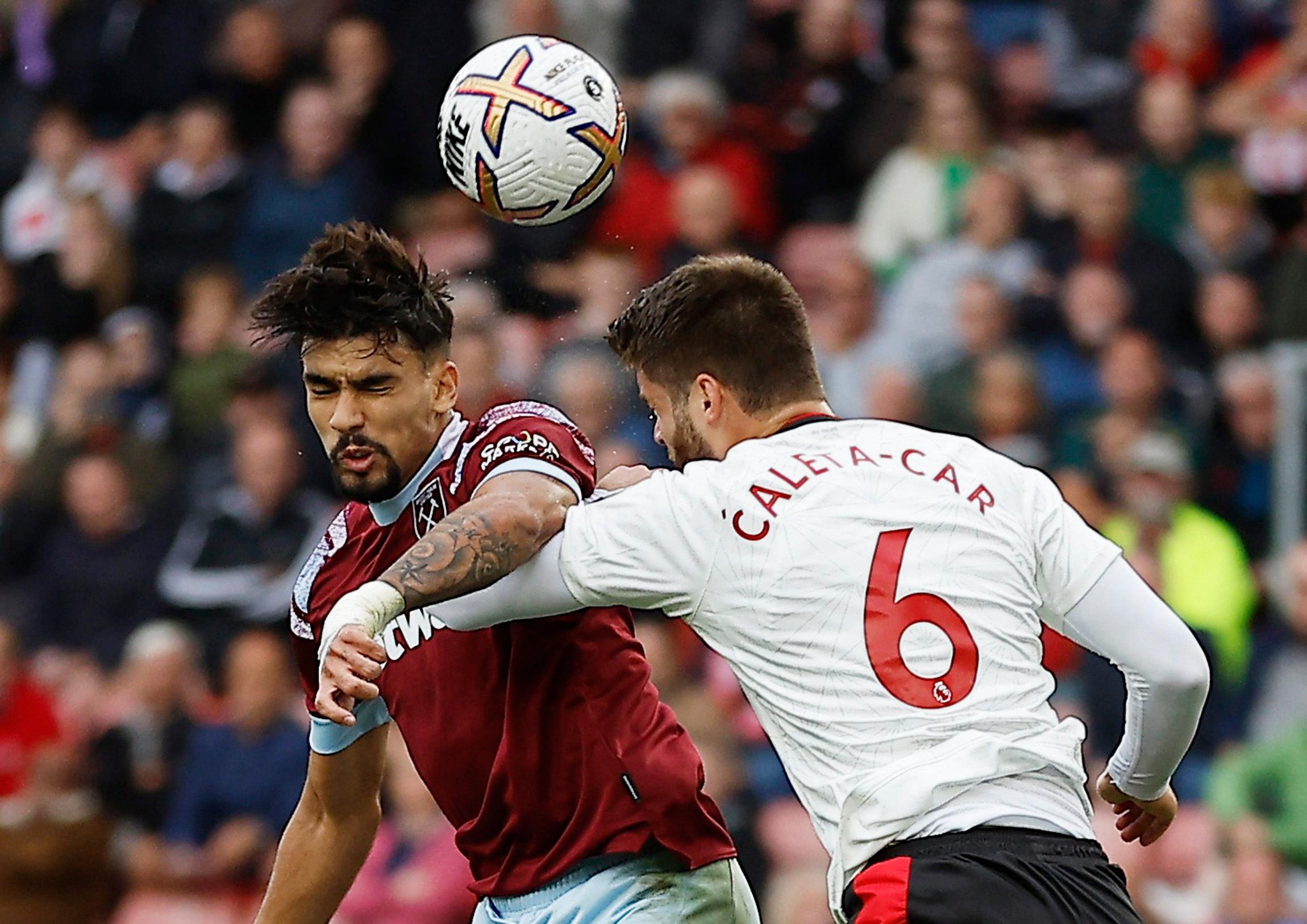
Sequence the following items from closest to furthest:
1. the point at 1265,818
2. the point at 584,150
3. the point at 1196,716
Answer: the point at 1196,716
the point at 584,150
the point at 1265,818

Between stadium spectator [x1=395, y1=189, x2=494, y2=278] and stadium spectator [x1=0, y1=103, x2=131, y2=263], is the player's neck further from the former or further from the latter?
stadium spectator [x1=0, y1=103, x2=131, y2=263]

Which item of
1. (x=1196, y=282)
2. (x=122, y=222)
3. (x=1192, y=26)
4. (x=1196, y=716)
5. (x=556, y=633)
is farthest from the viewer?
(x=122, y=222)

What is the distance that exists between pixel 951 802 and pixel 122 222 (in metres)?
8.95

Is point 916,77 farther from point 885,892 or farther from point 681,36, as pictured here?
point 885,892

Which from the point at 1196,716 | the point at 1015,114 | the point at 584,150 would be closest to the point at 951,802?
the point at 1196,716

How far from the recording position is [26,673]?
10.4 m

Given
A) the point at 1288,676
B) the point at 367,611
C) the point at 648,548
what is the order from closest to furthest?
the point at 367,611 < the point at 648,548 < the point at 1288,676

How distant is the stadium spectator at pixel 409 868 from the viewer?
325 inches

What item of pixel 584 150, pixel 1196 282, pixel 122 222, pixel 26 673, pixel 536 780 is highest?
pixel 584 150

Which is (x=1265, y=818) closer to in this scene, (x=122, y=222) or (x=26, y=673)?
(x=26, y=673)

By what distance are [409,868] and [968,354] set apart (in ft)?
10.6

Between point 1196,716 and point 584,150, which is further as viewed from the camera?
point 584,150

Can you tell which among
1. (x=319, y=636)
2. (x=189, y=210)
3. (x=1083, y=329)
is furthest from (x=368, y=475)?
(x=189, y=210)

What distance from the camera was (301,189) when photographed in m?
11.3
